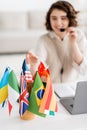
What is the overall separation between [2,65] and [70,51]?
1.48 m

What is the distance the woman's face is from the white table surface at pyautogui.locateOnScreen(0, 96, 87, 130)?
2.48ft

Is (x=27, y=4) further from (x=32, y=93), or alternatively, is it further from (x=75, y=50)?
(x=32, y=93)

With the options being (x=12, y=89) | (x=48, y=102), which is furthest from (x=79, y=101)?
(x=12, y=89)

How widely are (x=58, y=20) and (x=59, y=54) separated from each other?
8.7 inches

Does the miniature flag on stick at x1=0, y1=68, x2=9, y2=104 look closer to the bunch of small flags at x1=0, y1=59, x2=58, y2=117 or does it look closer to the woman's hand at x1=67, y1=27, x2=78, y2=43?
the bunch of small flags at x1=0, y1=59, x2=58, y2=117

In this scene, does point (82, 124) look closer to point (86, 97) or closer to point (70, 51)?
point (86, 97)

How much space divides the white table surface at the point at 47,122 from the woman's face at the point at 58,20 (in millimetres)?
755

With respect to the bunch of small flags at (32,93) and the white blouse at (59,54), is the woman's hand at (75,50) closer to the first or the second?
the white blouse at (59,54)

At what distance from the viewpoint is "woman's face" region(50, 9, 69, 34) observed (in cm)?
165

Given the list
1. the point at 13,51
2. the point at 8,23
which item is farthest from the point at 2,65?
the point at 8,23

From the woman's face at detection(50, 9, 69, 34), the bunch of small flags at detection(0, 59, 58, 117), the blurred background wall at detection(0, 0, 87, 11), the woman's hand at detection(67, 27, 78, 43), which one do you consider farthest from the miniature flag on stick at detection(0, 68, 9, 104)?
the blurred background wall at detection(0, 0, 87, 11)

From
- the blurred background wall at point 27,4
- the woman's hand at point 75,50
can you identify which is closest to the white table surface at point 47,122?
the woman's hand at point 75,50

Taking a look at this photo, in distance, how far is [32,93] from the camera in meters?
0.92

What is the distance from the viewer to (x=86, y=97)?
3.28 feet
